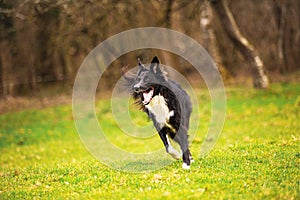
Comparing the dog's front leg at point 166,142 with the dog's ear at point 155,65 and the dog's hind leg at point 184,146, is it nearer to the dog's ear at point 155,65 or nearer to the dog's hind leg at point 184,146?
the dog's hind leg at point 184,146

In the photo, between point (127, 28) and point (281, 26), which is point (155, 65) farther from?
point (281, 26)

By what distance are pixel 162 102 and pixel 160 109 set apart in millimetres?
148

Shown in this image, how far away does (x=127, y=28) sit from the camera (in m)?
30.5

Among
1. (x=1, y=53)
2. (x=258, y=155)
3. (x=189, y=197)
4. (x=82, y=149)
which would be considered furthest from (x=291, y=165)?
(x=1, y=53)

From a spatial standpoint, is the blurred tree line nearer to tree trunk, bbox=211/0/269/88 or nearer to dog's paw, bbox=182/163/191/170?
tree trunk, bbox=211/0/269/88

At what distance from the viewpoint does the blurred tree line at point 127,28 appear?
28297mm

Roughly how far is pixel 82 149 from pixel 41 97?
1348 centimetres

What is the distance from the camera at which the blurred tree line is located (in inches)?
1114

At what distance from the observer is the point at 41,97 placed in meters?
31.9

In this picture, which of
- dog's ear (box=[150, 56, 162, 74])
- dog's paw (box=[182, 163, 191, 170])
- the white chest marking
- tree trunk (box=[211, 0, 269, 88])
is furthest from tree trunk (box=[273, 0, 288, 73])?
dog's paw (box=[182, 163, 191, 170])

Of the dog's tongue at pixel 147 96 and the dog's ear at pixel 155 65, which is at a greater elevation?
the dog's ear at pixel 155 65

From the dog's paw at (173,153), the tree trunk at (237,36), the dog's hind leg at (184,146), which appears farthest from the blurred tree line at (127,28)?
the dog's hind leg at (184,146)

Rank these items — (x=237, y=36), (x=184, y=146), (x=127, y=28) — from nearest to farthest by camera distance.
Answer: (x=184, y=146) < (x=237, y=36) < (x=127, y=28)

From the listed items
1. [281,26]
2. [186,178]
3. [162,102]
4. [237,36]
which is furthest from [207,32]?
[186,178]
